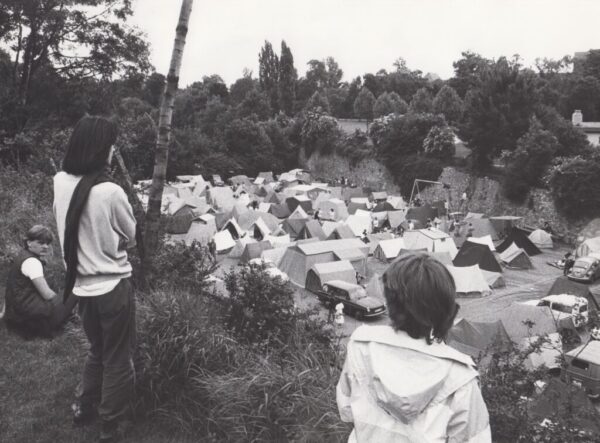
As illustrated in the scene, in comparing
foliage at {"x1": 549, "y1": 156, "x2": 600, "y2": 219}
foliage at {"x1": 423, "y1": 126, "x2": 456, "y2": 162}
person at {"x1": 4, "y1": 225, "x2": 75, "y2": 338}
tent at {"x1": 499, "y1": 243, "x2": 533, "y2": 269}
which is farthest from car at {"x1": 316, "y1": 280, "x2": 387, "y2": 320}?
foliage at {"x1": 423, "y1": 126, "x2": 456, "y2": 162}

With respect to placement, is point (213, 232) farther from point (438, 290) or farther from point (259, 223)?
point (438, 290)

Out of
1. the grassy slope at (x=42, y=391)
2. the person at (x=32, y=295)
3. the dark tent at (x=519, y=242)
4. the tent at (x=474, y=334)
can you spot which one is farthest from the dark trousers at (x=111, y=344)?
the dark tent at (x=519, y=242)

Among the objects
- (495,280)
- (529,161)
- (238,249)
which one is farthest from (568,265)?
(238,249)

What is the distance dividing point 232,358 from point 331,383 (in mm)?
702

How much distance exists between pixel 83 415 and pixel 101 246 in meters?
1.05

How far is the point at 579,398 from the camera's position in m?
5.48

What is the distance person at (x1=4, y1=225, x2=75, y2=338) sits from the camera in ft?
12.3

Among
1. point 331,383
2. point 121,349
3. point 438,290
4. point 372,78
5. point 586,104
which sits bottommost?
point 331,383

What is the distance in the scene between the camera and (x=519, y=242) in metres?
19.7

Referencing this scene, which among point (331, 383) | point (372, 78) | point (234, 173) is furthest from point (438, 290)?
point (372, 78)

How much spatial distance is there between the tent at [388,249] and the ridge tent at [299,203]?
28.3 feet

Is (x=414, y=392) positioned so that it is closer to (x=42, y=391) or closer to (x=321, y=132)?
(x=42, y=391)

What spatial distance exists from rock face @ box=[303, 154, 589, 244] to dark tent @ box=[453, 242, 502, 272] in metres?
7.62

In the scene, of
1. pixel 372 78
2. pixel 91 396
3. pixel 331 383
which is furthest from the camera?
pixel 372 78
